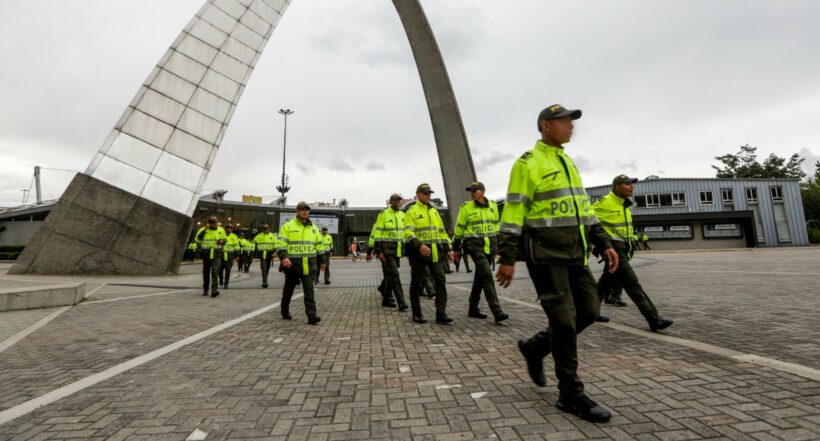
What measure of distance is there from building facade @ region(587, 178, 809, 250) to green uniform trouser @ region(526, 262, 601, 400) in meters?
43.2

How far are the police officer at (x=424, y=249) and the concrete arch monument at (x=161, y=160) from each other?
470 inches

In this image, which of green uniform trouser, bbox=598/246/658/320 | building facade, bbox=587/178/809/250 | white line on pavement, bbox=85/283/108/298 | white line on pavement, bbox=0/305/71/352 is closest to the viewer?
green uniform trouser, bbox=598/246/658/320

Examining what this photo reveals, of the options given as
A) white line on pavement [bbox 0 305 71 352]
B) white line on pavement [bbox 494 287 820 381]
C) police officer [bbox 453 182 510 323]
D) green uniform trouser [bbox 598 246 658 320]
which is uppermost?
police officer [bbox 453 182 510 323]

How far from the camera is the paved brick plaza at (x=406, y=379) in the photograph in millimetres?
2273

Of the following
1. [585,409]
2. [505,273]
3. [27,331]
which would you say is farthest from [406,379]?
[27,331]

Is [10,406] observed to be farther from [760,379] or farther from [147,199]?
[147,199]

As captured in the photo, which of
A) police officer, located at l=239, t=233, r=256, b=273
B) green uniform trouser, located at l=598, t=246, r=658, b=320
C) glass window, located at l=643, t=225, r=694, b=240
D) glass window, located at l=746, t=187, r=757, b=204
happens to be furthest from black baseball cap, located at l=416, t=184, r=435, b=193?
glass window, located at l=746, t=187, r=757, b=204

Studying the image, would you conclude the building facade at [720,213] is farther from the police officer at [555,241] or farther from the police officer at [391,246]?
the police officer at [555,241]

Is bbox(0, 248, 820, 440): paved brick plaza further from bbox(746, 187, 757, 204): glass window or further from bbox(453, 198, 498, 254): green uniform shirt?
bbox(746, 187, 757, 204): glass window

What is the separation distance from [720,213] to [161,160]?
4662 cm

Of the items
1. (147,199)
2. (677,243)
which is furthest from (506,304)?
(677,243)

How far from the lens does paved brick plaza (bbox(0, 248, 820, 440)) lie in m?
2.27

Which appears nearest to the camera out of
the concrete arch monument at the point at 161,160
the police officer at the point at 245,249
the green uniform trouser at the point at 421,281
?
the green uniform trouser at the point at 421,281

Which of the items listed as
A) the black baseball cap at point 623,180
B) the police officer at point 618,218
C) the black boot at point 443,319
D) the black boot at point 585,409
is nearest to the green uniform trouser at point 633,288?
the police officer at point 618,218
